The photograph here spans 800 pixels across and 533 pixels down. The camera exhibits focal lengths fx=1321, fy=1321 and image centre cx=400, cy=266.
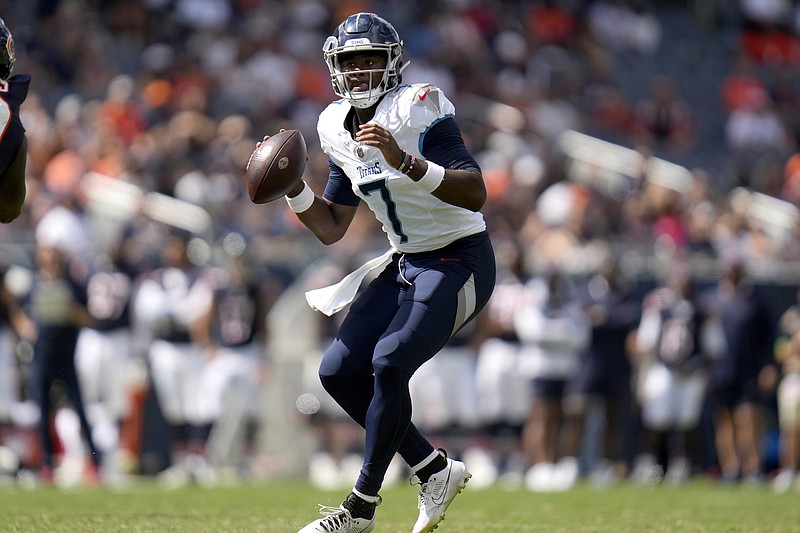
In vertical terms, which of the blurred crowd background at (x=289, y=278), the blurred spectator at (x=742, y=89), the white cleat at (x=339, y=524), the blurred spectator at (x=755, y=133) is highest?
the white cleat at (x=339, y=524)

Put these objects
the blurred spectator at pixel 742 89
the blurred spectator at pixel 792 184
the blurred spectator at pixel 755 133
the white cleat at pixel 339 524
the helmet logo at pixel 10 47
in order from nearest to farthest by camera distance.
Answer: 1. the white cleat at pixel 339 524
2. the helmet logo at pixel 10 47
3. the blurred spectator at pixel 792 184
4. the blurred spectator at pixel 755 133
5. the blurred spectator at pixel 742 89

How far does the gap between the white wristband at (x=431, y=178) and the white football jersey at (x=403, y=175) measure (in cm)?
15

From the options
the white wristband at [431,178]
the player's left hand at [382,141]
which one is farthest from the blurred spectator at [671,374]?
the player's left hand at [382,141]

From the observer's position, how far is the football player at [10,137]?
17.9 ft

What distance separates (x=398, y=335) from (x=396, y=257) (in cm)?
57

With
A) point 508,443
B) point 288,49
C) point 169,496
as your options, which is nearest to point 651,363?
point 508,443

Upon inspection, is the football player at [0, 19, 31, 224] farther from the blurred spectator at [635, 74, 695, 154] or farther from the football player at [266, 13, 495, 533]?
the blurred spectator at [635, 74, 695, 154]

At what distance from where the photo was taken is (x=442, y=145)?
209 inches

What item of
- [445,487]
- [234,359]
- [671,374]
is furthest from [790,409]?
[445,487]

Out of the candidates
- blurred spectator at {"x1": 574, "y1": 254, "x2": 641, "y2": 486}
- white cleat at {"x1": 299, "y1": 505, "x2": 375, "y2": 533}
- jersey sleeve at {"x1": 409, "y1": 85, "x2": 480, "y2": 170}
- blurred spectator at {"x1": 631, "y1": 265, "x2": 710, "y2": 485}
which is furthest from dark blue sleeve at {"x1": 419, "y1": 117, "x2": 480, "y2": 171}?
blurred spectator at {"x1": 631, "y1": 265, "x2": 710, "y2": 485}

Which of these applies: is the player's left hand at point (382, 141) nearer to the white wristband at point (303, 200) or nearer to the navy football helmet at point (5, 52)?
the white wristband at point (303, 200)

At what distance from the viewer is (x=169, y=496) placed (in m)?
8.05

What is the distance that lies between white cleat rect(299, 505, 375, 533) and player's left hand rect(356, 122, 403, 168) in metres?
1.40

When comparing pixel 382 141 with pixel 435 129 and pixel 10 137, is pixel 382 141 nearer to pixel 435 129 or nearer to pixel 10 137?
pixel 435 129
